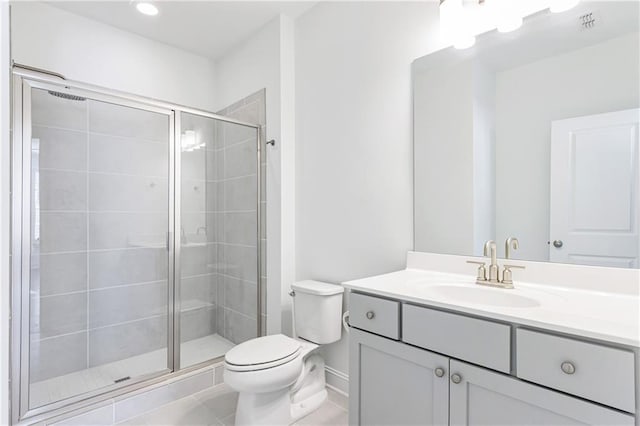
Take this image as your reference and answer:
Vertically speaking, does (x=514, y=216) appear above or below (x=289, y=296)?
above

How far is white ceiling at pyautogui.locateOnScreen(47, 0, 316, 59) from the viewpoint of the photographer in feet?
7.27

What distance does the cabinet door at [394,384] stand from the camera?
1.09 meters

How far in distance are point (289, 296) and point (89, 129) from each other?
174 cm

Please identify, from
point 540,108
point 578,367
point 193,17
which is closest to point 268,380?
A: point 578,367

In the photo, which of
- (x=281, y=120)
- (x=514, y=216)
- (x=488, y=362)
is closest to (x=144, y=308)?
(x=281, y=120)

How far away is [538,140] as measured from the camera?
1339 millimetres

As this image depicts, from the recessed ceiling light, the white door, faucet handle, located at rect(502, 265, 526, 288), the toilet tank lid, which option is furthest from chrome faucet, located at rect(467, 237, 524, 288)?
the recessed ceiling light

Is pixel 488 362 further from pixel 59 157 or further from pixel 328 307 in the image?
pixel 59 157

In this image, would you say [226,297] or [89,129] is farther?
[226,297]

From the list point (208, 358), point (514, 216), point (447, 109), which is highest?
point (447, 109)

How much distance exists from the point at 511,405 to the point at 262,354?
112cm

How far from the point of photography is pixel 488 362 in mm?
979

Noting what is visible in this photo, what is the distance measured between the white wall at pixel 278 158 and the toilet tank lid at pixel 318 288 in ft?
0.97

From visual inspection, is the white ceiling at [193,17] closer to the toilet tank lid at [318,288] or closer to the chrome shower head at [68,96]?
the chrome shower head at [68,96]
